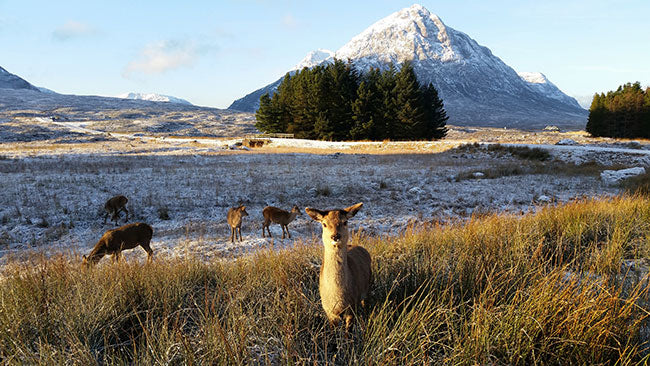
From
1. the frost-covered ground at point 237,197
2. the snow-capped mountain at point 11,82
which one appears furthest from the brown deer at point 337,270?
the snow-capped mountain at point 11,82

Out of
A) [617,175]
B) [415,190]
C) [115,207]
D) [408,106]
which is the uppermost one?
[408,106]

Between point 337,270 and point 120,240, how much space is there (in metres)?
5.39

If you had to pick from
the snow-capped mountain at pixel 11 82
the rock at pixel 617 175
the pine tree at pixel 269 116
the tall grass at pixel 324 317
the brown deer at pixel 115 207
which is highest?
the snow-capped mountain at pixel 11 82

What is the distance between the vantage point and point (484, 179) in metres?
15.6

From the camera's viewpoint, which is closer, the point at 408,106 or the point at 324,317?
the point at 324,317

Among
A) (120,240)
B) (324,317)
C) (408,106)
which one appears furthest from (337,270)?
(408,106)

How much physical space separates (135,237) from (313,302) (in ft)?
16.2

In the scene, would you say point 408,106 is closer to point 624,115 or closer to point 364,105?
point 364,105

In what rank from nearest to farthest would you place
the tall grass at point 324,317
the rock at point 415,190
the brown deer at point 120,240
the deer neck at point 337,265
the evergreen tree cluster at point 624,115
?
1. the tall grass at point 324,317
2. the deer neck at point 337,265
3. the brown deer at point 120,240
4. the rock at point 415,190
5. the evergreen tree cluster at point 624,115

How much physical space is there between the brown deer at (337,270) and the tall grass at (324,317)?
0.19 meters

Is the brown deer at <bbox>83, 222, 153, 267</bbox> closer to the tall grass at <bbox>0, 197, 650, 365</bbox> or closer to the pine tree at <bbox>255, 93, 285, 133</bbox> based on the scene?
the tall grass at <bbox>0, 197, 650, 365</bbox>

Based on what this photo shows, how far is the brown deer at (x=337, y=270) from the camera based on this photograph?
2777 mm

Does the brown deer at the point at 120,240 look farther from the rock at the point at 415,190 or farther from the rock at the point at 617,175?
the rock at the point at 617,175

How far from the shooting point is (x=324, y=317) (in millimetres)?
3303
